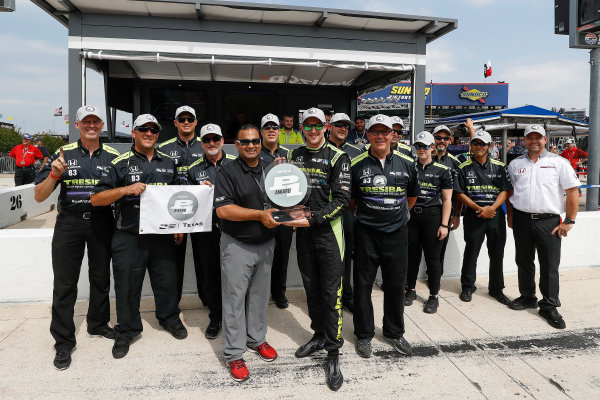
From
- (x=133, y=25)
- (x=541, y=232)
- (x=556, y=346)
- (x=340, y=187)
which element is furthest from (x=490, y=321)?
(x=133, y=25)

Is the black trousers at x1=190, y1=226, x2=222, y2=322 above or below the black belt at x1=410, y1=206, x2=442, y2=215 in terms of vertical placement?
below

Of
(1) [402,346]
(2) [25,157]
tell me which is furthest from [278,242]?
(2) [25,157]

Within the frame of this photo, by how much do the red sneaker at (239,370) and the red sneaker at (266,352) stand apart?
0.27 m

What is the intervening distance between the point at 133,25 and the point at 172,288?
468cm

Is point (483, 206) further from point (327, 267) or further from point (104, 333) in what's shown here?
point (104, 333)

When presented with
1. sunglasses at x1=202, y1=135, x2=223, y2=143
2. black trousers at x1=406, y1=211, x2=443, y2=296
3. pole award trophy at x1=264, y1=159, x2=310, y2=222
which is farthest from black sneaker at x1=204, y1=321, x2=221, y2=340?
black trousers at x1=406, y1=211, x2=443, y2=296

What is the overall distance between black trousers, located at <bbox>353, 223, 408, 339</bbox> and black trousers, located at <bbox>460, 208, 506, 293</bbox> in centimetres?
169

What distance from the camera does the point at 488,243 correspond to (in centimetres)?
479

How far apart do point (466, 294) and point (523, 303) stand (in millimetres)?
604

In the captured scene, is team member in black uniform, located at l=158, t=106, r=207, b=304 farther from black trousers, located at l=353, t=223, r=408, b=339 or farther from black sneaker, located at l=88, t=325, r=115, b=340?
black trousers, located at l=353, t=223, r=408, b=339

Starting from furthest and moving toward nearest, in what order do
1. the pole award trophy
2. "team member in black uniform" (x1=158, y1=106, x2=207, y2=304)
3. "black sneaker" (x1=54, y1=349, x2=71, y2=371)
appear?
"team member in black uniform" (x1=158, y1=106, x2=207, y2=304)
"black sneaker" (x1=54, y1=349, x2=71, y2=371)
the pole award trophy

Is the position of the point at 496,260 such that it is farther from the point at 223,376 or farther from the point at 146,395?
the point at 146,395

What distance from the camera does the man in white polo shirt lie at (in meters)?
4.19

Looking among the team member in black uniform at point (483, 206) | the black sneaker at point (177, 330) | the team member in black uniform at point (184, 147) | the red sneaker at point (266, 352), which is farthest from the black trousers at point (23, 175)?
the team member in black uniform at point (483, 206)
